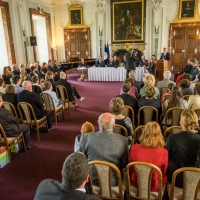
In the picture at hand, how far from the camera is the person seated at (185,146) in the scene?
2072mm

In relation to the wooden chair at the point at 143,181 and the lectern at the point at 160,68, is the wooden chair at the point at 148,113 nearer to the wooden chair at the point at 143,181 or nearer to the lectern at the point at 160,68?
the wooden chair at the point at 143,181

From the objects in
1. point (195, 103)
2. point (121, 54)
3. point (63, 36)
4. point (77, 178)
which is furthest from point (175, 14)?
point (77, 178)

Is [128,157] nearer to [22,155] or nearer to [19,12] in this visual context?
[22,155]

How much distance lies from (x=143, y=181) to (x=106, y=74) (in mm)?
8268

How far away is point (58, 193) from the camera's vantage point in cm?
129

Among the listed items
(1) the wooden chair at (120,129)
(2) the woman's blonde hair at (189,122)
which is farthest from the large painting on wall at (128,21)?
(2) the woman's blonde hair at (189,122)

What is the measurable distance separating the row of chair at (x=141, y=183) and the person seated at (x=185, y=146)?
0.22 m

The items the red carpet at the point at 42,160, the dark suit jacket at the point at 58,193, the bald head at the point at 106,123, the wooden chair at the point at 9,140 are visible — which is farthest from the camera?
the wooden chair at the point at 9,140

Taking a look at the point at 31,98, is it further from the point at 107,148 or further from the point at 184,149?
the point at 184,149

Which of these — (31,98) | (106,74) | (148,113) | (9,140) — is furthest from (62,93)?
(106,74)

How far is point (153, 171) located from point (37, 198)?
40.8 inches

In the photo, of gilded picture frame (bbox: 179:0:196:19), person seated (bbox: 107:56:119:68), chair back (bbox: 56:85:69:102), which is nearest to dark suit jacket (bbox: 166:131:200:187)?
chair back (bbox: 56:85:69:102)

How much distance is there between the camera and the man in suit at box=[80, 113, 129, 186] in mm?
2121

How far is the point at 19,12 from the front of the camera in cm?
938
